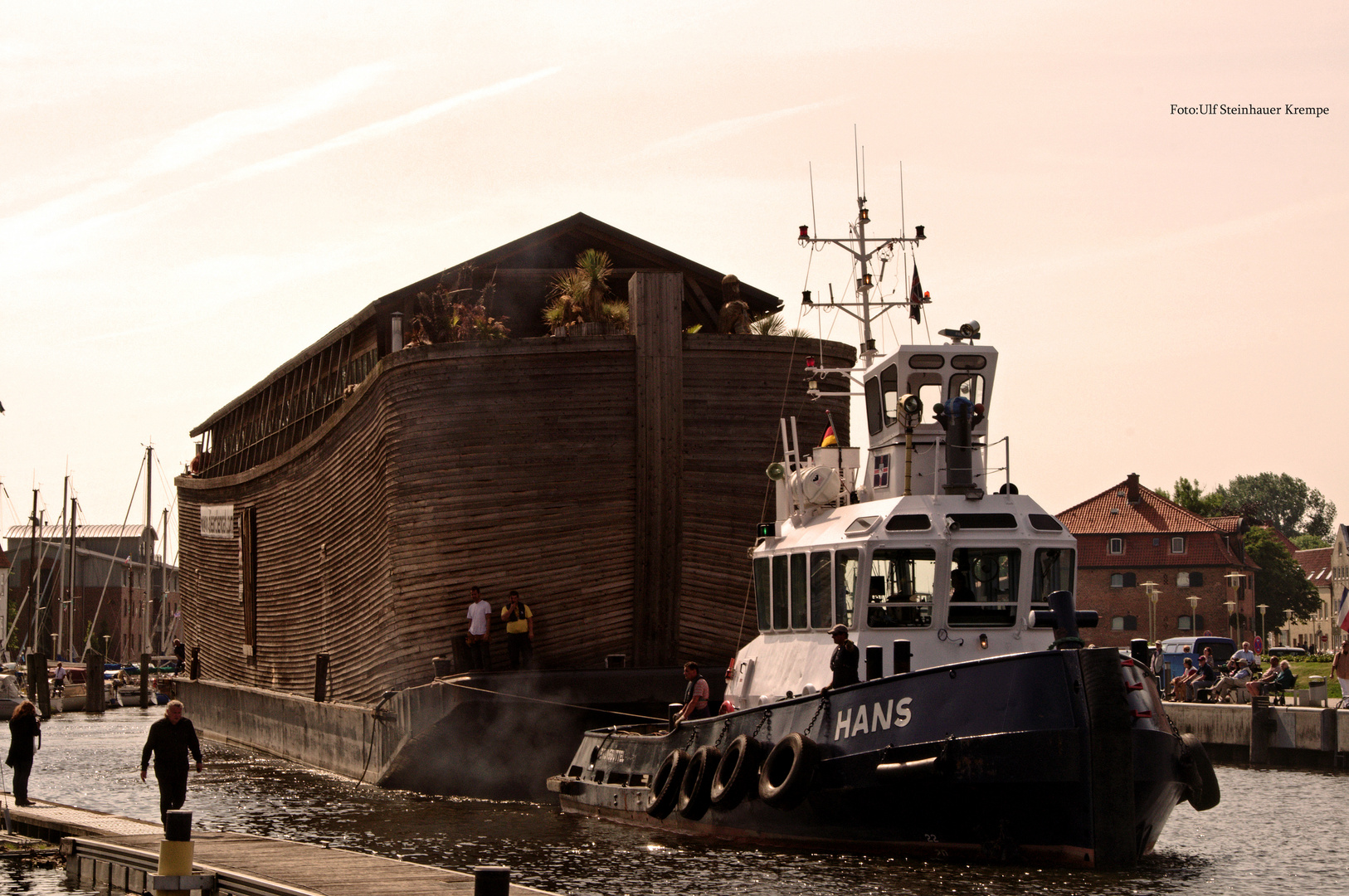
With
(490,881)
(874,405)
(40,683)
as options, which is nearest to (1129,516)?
(40,683)

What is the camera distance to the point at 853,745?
15.4m

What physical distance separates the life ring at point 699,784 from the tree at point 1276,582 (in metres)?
101

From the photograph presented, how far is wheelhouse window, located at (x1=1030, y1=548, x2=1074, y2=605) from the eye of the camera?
16.8 m

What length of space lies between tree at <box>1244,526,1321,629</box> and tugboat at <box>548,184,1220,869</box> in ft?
325

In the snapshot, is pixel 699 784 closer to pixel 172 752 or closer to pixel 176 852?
pixel 172 752

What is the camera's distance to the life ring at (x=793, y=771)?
15.6 metres

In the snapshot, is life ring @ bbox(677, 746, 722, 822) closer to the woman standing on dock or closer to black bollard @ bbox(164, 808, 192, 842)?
black bollard @ bbox(164, 808, 192, 842)

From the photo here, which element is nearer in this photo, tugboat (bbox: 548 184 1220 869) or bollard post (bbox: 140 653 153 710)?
tugboat (bbox: 548 184 1220 869)

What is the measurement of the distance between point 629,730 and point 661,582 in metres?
3.87

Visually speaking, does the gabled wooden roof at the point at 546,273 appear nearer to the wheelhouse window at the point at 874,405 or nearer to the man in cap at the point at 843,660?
the wheelhouse window at the point at 874,405

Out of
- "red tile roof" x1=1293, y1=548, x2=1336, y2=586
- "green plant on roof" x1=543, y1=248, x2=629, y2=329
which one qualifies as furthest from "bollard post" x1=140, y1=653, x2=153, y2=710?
"red tile roof" x1=1293, y1=548, x2=1336, y2=586

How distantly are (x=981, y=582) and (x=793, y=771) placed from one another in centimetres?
293

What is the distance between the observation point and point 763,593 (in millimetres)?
19078

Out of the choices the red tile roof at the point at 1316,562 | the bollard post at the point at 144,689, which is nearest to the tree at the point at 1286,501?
the red tile roof at the point at 1316,562
